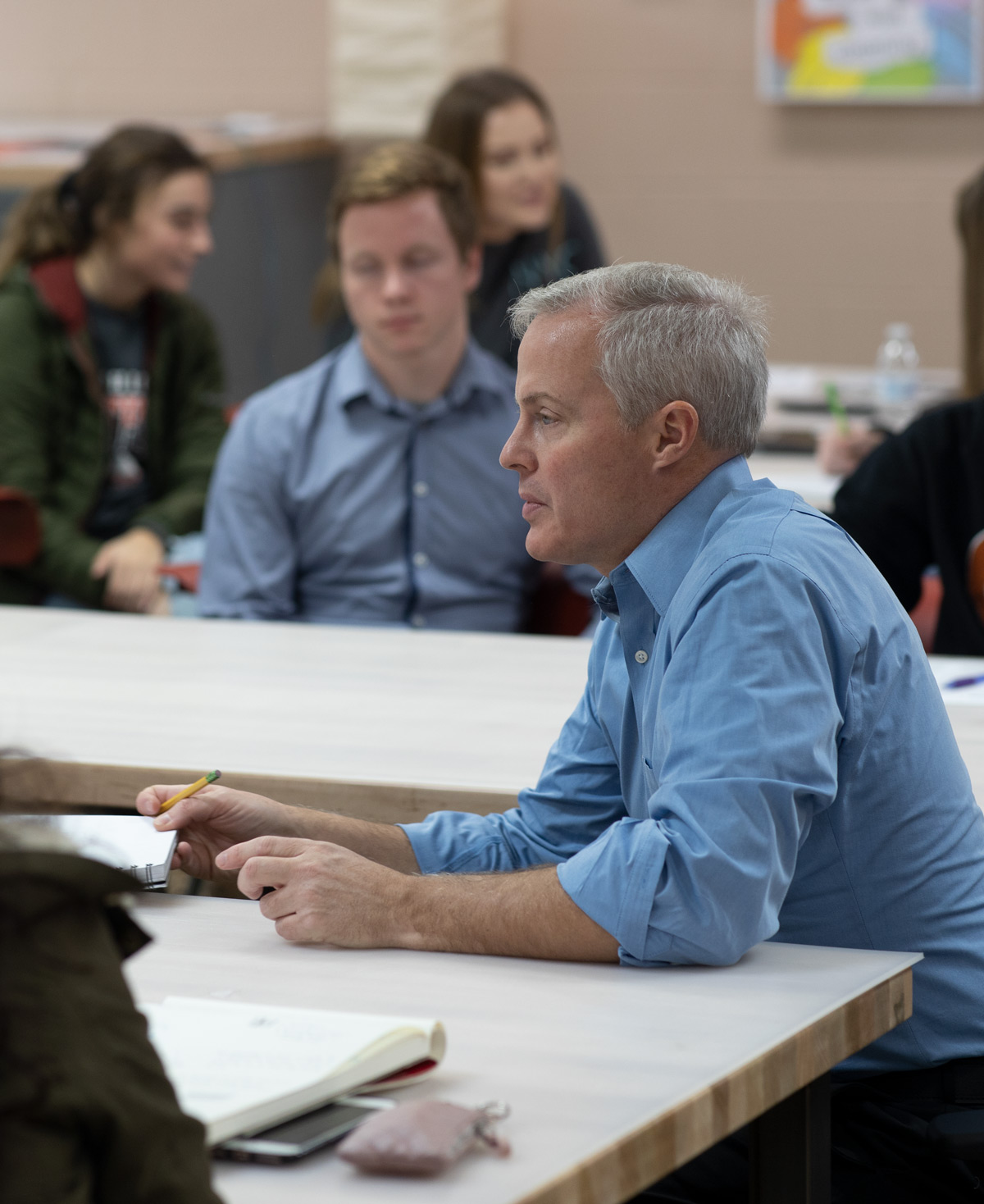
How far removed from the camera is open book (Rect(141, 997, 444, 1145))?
1.03 metres

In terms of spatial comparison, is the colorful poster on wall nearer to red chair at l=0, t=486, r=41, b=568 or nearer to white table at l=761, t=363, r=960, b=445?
white table at l=761, t=363, r=960, b=445

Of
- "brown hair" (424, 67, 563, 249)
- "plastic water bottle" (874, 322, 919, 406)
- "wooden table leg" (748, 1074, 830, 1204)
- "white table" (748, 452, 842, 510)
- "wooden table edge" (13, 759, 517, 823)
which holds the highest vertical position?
"brown hair" (424, 67, 563, 249)

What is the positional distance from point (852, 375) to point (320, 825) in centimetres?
347

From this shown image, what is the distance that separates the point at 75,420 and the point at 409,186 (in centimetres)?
119

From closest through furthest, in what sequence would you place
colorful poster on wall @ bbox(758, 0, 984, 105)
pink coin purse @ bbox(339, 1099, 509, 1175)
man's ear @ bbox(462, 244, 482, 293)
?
pink coin purse @ bbox(339, 1099, 509, 1175) < man's ear @ bbox(462, 244, 482, 293) < colorful poster on wall @ bbox(758, 0, 984, 105)

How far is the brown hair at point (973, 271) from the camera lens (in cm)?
287

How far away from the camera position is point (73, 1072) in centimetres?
82

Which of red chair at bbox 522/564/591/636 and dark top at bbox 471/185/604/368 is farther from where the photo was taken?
dark top at bbox 471/185/604/368

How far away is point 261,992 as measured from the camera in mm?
1288

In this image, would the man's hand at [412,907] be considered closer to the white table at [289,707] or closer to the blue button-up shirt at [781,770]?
the blue button-up shirt at [781,770]

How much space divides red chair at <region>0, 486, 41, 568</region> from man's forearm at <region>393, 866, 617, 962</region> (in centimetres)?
201

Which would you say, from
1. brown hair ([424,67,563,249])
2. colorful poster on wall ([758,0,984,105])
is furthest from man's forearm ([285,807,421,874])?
colorful poster on wall ([758,0,984,105])

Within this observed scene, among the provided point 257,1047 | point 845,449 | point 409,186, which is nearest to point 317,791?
point 257,1047

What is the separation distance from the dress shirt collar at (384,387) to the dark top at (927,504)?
0.75 metres
